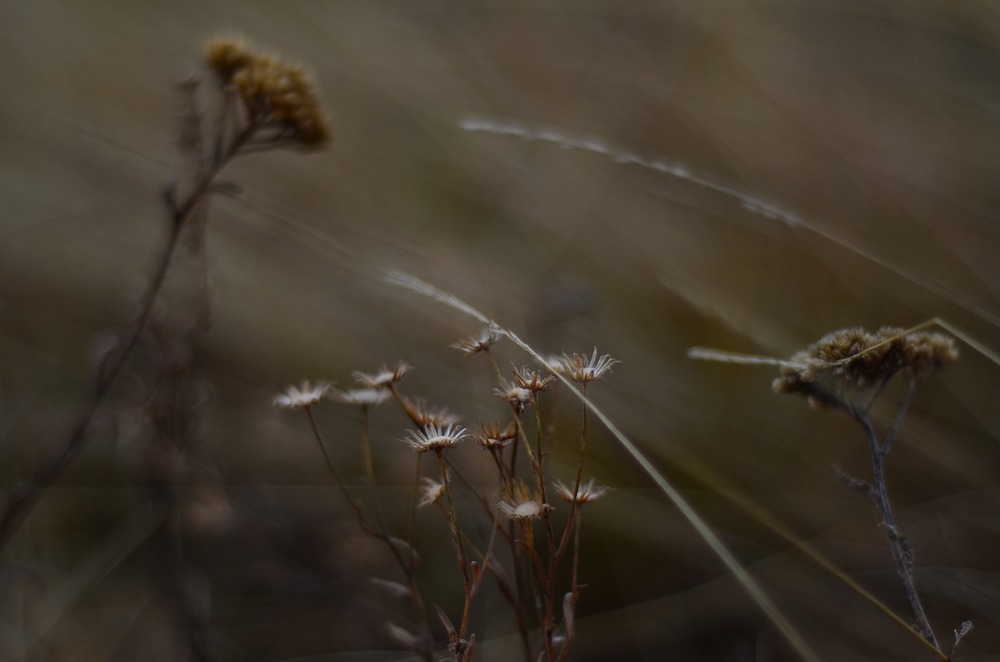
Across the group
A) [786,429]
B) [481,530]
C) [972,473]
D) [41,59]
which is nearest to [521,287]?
[786,429]

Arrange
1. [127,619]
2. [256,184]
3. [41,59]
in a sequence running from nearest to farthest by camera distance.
A: [127,619] → [256,184] → [41,59]

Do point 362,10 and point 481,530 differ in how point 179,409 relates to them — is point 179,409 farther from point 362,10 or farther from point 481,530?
point 362,10

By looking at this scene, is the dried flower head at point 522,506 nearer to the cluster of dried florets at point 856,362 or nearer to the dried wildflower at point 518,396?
the dried wildflower at point 518,396

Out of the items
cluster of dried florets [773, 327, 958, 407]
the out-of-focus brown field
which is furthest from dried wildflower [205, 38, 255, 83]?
cluster of dried florets [773, 327, 958, 407]

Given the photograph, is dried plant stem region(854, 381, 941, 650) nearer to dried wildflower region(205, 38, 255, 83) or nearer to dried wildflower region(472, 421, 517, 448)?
dried wildflower region(472, 421, 517, 448)

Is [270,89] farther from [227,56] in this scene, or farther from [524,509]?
[524,509]
